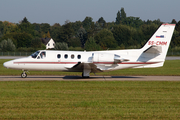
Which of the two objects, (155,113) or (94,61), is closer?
(155,113)

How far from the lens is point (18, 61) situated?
22266 mm

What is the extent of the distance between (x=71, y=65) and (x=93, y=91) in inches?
293

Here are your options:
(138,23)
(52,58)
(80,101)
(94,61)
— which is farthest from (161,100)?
(138,23)

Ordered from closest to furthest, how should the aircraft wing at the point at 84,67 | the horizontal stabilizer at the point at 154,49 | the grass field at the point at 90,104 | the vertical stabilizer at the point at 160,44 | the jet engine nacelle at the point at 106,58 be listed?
the grass field at the point at 90,104 < the aircraft wing at the point at 84,67 < the horizontal stabilizer at the point at 154,49 < the jet engine nacelle at the point at 106,58 < the vertical stabilizer at the point at 160,44

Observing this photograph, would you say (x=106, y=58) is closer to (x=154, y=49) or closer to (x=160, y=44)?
(x=154, y=49)

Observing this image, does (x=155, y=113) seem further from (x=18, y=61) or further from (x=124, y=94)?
(x=18, y=61)

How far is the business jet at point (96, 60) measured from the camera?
2220 centimetres

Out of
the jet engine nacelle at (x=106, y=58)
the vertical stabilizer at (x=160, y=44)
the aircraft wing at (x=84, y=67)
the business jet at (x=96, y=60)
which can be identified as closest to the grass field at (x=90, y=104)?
the aircraft wing at (x=84, y=67)

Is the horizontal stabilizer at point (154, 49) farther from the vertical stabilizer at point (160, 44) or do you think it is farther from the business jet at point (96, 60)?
the vertical stabilizer at point (160, 44)

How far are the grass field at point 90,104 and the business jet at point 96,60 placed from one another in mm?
7049

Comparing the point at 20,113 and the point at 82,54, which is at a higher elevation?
the point at 82,54

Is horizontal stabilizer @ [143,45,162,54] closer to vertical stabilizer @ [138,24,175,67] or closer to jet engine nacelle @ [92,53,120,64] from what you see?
vertical stabilizer @ [138,24,175,67]

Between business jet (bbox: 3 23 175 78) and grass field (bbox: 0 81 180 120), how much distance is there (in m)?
7.05

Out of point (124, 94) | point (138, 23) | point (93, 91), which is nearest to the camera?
point (124, 94)
